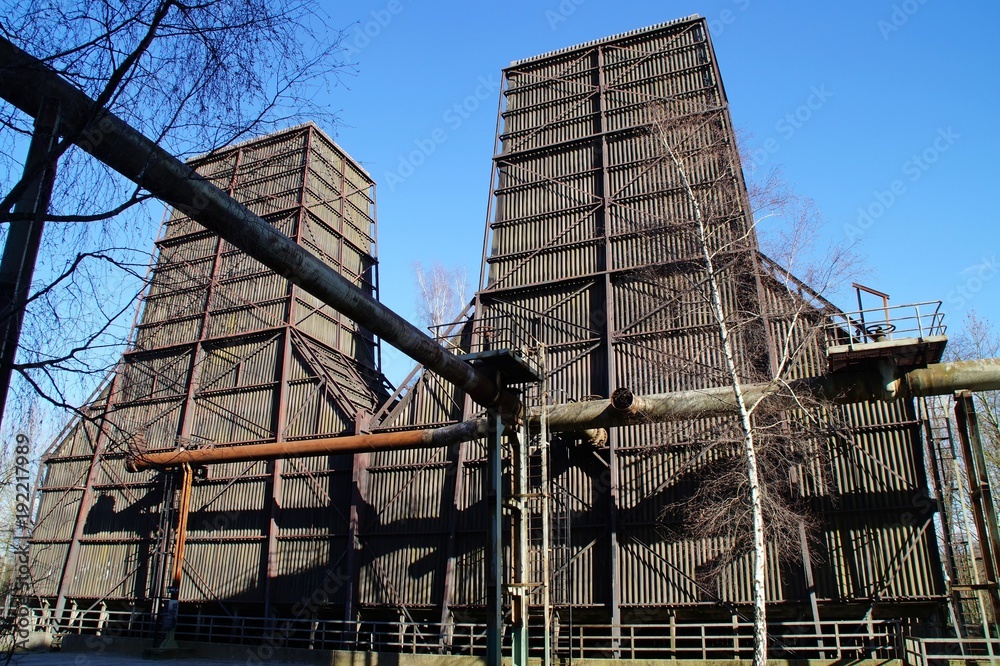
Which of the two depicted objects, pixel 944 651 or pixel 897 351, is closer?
pixel 897 351

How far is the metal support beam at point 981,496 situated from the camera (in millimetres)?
13602

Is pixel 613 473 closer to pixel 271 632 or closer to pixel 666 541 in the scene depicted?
pixel 666 541

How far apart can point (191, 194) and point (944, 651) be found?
61.6ft

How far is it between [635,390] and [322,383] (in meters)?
11.4

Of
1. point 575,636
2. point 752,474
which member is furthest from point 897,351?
point 575,636

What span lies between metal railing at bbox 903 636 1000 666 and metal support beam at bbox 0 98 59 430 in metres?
15.2

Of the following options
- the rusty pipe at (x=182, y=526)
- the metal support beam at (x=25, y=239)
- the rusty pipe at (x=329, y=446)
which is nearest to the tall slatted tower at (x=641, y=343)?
the rusty pipe at (x=329, y=446)

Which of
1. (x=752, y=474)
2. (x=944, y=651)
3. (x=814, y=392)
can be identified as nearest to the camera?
(x=752, y=474)

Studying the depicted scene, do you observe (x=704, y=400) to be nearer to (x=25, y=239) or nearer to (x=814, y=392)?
(x=814, y=392)

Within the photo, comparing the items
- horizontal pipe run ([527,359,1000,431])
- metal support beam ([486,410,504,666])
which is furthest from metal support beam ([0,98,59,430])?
horizontal pipe run ([527,359,1000,431])

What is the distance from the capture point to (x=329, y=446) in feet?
70.1

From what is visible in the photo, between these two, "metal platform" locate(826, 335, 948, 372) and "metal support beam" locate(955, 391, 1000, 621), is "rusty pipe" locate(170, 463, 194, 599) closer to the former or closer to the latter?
"metal platform" locate(826, 335, 948, 372)

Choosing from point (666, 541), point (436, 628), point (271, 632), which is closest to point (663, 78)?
point (666, 541)

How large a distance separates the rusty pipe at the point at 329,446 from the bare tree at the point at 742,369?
5.93 metres
